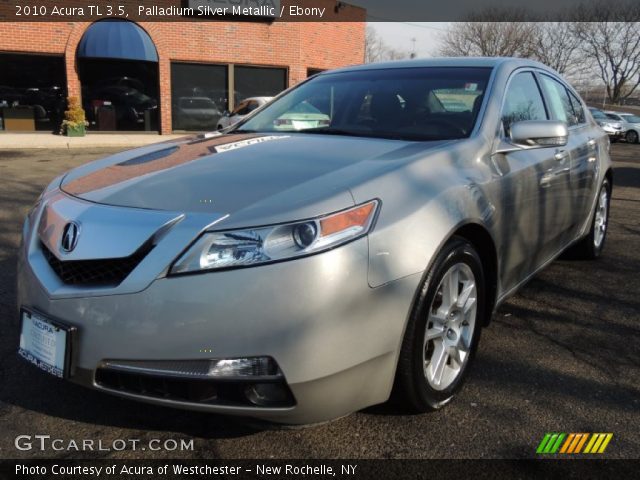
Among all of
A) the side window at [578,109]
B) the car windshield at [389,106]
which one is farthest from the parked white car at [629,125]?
the car windshield at [389,106]

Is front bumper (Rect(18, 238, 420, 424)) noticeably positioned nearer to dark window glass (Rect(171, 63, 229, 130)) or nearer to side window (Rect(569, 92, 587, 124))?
side window (Rect(569, 92, 587, 124))

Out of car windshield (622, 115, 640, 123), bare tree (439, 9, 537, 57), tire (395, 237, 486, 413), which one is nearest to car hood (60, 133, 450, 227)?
tire (395, 237, 486, 413)

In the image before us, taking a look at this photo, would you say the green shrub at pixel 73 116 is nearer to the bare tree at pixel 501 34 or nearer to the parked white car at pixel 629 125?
the parked white car at pixel 629 125

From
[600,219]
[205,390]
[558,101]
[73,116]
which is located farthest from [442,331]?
[73,116]

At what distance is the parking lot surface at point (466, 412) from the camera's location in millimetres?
2277

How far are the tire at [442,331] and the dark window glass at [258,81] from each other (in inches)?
757

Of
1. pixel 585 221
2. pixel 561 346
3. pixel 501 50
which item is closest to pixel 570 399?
pixel 561 346

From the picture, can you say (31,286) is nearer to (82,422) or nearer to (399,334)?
(82,422)

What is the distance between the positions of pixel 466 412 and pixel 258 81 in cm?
2004

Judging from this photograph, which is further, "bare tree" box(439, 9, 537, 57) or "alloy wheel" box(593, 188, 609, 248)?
"bare tree" box(439, 9, 537, 57)

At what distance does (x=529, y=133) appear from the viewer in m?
2.95

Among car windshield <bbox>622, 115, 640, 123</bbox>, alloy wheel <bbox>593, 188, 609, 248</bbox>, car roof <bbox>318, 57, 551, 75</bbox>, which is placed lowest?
alloy wheel <bbox>593, 188, 609, 248</bbox>

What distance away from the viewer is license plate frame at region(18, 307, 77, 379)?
2023mm

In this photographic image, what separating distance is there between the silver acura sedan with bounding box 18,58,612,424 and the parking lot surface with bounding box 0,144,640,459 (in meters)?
0.19
